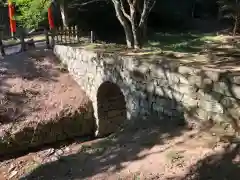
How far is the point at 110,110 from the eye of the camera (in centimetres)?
1067

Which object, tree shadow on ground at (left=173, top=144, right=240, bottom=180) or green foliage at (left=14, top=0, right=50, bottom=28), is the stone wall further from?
green foliage at (left=14, top=0, right=50, bottom=28)

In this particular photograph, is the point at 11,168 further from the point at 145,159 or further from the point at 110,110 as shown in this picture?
the point at 110,110

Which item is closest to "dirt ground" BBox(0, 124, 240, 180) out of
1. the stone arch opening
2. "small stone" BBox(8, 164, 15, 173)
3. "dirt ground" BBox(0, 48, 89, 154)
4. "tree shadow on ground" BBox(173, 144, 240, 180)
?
"tree shadow on ground" BBox(173, 144, 240, 180)

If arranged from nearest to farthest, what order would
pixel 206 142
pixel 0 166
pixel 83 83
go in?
pixel 206 142 < pixel 0 166 < pixel 83 83

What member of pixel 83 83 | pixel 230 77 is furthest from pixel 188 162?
pixel 83 83

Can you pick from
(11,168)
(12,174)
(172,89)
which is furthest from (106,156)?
(11,168)

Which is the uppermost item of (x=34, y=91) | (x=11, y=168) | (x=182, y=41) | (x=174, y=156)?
(x=182, y=41)

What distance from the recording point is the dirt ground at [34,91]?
10.1m

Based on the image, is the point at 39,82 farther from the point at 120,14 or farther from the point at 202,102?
the point at 202,102

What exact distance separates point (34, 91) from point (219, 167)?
7.45m

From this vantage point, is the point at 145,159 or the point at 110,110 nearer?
the point at 145,159

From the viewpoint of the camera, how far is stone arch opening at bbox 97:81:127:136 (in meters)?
10.3

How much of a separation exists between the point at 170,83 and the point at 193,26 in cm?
1898

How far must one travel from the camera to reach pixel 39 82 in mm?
11430
